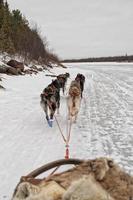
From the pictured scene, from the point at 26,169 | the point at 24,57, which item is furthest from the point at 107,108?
the point at 24,57

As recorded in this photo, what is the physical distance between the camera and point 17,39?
47.0m

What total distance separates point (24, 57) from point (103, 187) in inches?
1608

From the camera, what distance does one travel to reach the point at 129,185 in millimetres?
2426

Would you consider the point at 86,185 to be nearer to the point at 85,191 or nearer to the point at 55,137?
the point at 85,191

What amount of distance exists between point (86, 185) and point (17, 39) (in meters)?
46.1

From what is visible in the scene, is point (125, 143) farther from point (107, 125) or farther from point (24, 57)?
point (24, 57)

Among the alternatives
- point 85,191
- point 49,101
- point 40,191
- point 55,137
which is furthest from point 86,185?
point 49,101

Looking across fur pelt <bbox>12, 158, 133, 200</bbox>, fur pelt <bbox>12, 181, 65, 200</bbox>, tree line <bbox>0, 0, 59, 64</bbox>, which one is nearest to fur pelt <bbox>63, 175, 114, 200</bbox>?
fur pelt <bbox>12, 158, 133, 200</bbox>

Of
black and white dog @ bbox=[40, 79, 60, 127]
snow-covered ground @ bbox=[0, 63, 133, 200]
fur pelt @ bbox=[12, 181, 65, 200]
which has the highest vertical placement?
fur pelt @ bbox=[12, 181, 65, 200]

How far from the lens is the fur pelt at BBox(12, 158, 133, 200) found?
2.09 meters

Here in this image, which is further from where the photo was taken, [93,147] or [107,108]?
[107,108]

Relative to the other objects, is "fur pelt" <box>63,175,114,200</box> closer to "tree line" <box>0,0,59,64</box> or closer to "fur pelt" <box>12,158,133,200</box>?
"fur pelt" <box>12,158,133,200</box>

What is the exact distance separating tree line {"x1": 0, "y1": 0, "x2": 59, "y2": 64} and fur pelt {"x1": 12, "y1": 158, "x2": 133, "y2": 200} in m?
31.6

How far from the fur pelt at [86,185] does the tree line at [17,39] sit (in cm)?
3164
